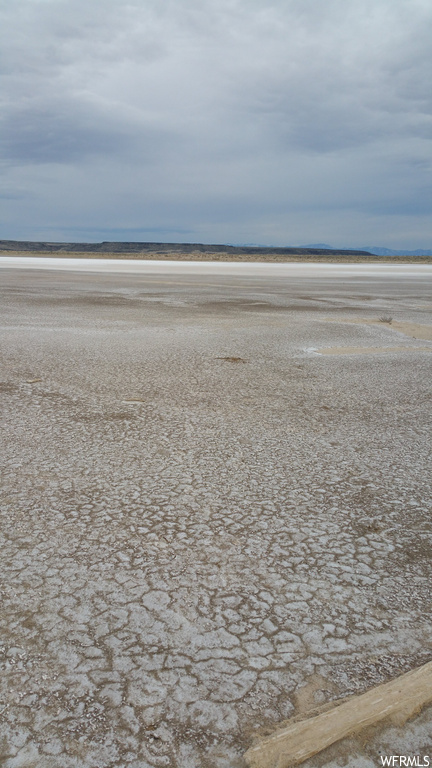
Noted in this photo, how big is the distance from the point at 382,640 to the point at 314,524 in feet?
2.59

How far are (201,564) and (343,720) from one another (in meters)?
0.86

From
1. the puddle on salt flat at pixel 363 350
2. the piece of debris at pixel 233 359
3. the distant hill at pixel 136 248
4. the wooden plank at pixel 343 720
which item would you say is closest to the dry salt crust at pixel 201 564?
the wooden plank at pixel 343 720

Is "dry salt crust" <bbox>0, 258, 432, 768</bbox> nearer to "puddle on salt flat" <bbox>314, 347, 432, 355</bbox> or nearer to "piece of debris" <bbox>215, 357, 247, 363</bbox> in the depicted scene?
"piece of debris" <bbox>215, 357, 247, 363</bbox>

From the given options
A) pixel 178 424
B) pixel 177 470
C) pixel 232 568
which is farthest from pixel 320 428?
pixel 232 568

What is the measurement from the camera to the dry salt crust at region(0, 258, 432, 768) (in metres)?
1.53

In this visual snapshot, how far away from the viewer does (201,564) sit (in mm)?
2248

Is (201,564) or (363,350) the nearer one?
(201,564)

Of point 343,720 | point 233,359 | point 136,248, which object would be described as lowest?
point 343,720

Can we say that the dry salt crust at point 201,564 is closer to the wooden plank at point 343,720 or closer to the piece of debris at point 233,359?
the wooden plank at point 343,720

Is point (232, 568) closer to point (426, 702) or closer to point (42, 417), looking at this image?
point (426, 702)

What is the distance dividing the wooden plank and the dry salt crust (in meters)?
0.03

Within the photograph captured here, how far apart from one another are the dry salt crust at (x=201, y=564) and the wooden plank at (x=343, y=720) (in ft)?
0.11

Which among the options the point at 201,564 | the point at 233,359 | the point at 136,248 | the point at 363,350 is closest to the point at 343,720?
the point at 201,564

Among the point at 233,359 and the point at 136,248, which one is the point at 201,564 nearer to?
the point at 233,359
